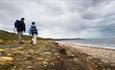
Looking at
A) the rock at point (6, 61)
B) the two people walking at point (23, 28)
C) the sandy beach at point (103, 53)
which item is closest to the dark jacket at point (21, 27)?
the two people walking at point (23, 28)

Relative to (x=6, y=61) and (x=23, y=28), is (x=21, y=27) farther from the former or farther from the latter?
(x=6, y=61)

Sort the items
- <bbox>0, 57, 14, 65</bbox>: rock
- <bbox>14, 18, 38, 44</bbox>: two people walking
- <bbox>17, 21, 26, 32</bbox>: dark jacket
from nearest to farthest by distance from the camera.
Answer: <bbox>0, 57, 14, 65</bbox>: rock, <bbox>14, 18, 38, 44</bbox>: two people walking, <bbox>17, 21, 26, 32</bbox>: dark jacket

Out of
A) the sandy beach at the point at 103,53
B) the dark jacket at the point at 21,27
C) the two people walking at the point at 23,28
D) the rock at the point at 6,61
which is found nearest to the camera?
the rock at the point at 6,61

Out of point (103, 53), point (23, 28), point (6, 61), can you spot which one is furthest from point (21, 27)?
point (103, 53)

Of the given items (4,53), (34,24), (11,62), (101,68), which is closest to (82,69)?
(101,68)

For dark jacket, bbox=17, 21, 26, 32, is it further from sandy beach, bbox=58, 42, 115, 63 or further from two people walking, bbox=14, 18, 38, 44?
sandy beach, bbox=58, 42, 115, 63

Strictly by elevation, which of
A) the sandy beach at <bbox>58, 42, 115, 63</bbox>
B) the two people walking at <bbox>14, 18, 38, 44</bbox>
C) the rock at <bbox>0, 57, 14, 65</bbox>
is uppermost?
the two people walking at <bbox>14, 18, 38, 44</bbox>

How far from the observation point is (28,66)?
701 inches

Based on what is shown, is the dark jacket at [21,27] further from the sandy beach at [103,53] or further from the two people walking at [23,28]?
the sandy beach at [103,53]

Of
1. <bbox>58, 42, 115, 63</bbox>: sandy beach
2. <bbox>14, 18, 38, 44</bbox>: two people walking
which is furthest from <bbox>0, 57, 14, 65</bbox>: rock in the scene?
<bbox>58, 42, 115, 63</bbox>: sandy beach

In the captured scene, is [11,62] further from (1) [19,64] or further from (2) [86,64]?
(2) [86,64]

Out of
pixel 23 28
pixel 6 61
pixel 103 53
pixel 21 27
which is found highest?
pixel 21 27

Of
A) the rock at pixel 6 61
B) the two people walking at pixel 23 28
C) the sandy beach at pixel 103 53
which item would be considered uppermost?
the two people walking at pixel 23 28

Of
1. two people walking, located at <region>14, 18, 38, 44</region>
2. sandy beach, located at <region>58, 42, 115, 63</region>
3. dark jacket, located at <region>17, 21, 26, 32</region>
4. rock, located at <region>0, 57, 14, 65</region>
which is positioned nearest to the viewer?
rock, located at <region>0, 57, 14, 65</region>
